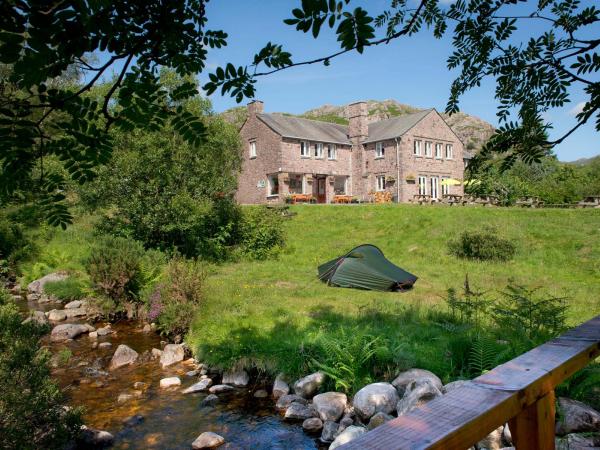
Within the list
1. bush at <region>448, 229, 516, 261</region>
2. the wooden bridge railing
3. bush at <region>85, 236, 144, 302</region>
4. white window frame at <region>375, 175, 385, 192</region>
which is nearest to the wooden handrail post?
the wooden bridge railing

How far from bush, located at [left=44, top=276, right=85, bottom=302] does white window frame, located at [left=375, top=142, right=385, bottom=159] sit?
3134 centimetres

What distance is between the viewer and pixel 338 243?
25734 millimetres

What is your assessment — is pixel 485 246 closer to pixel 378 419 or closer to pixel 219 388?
pixel 219 388

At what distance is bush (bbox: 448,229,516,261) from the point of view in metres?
20.0

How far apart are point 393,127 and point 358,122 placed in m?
3.54

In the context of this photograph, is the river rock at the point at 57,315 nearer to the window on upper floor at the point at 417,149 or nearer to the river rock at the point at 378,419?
the river rock at the point at 378,419

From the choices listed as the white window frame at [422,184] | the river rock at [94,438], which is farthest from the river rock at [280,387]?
the white window frame at [422,184]

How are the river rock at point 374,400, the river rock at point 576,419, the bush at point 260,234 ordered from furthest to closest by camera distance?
the bush at point 260,234
the river rock at point 374,400
the river rock at point 576,419

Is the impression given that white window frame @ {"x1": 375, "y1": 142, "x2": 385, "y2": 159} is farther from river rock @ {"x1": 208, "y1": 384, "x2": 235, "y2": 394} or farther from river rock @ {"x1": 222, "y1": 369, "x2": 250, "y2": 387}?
river rock @ {"x1": 208, "y1": 384, "x2": 235, "y2": 394}

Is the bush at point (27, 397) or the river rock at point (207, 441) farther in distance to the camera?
the river rock at point (207, 441)

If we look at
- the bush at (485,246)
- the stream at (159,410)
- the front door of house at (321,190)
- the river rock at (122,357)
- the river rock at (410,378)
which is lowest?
the stream at (159,410)

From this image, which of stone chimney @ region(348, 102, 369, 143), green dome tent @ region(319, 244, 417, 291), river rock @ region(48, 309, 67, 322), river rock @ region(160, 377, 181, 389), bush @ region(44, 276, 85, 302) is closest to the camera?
river rock @ region(160, 377, 181, 389)

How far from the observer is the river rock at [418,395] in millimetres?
6754

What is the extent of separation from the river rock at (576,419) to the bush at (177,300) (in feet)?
29.9
